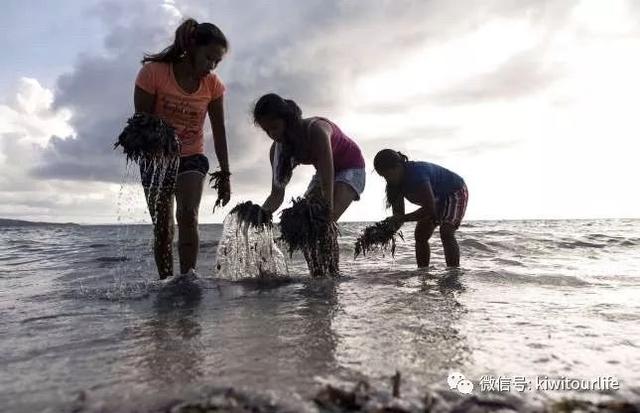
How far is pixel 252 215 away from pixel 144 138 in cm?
108

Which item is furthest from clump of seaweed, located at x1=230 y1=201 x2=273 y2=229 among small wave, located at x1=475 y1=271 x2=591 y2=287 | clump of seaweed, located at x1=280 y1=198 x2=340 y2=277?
small wave, located at x1=475 y1=271 x2=591 y2=287

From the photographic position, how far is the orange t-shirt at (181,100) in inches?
172

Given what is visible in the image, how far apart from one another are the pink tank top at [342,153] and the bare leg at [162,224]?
Answer: 1602 millimetres

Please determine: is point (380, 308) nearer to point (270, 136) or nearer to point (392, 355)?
point (392, 355)

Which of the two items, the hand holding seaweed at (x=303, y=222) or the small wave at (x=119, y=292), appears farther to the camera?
the hand holding seaweed at (x=303, y=222)

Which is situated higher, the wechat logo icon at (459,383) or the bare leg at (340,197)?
→ the bare leg at (340,197)

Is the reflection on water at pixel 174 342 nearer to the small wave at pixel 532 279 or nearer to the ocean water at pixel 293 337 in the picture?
the ocean water at pixel 293 337

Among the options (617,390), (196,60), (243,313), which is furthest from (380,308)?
(196,60)

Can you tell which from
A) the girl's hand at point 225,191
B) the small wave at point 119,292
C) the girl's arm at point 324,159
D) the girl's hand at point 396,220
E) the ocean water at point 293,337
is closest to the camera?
the ocean water at point 293,337

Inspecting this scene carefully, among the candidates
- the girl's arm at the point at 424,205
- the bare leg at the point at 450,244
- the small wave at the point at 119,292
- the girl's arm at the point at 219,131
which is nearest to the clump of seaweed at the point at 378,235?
the girl's arm at the point at 424,205

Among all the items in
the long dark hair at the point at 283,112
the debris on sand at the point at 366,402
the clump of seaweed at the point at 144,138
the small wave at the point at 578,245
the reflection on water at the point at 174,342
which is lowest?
the debris on sand at the point at 366,402

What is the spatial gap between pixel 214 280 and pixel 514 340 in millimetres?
3194

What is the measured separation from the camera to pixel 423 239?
21.0 ft

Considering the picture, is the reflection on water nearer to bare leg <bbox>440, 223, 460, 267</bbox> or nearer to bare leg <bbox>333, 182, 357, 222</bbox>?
bare leg <bbox>333, 182, 357, 222</bbox>
